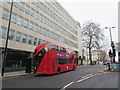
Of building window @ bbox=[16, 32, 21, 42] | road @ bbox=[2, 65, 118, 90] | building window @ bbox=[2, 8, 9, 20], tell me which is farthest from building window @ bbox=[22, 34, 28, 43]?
road @ bbox=[2, 65, 118, 90]

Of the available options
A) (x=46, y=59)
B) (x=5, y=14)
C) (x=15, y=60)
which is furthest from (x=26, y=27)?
(x=46, y=59)

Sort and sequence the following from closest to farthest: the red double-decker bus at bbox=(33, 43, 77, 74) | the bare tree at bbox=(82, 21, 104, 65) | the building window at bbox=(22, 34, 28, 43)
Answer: the red double-decker bus at bbox=(33, 43, 77, 74), the building window at bbox=(22, 34, 28, 43), the bare tree at bbox=(82, 21, 104, 65)

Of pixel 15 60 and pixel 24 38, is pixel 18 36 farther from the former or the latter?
pixel 15 60

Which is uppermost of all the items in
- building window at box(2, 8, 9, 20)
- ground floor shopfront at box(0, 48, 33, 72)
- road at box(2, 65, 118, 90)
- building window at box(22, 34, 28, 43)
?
building window at box(2, 8, 9, 20)

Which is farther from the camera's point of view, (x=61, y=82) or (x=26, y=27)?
(x=26, y=27)

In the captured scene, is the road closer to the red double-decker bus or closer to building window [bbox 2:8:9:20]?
the red double-decker bus

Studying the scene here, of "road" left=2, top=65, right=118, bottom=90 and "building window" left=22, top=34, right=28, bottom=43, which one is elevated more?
"building window" left=22, top=34, right=28, bottom=43

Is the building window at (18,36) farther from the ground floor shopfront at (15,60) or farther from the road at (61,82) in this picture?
the road at (61,82)

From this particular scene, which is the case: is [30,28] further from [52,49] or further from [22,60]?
[52,49]

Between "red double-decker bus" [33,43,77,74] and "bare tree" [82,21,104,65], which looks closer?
"red double-decker bus" [33,43,77,74]

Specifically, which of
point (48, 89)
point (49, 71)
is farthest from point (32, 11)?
point (48, 89)

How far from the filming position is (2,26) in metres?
19.5

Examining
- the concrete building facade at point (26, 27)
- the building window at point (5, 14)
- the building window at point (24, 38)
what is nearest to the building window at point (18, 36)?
the concrete building facade at point (26, 27)

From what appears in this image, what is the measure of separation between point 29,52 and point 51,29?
11639mm
